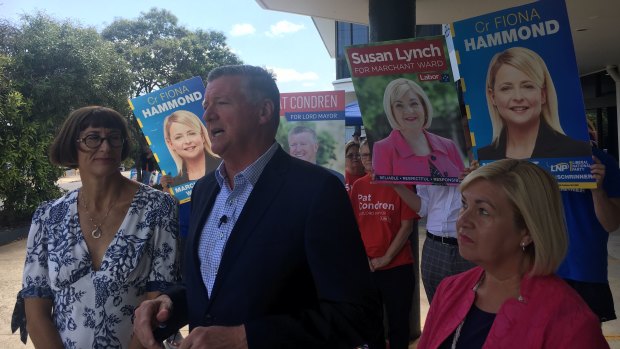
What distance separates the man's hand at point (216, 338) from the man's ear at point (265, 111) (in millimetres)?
682

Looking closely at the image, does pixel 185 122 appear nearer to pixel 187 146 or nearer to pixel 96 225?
pixel 187 146

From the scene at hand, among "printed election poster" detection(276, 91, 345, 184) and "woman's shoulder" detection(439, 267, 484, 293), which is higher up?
"printed election poster" detection(276, 91, 345, 184)

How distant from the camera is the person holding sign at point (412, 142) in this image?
2.81 metres

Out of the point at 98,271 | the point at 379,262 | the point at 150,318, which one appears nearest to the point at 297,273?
the point at 150,318

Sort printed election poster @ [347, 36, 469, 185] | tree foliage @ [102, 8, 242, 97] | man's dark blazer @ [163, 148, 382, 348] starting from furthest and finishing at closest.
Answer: tree foliage @ [102, 8, 242, 97] → printed election poster @ [347, 36, 469, 185] → man's dark blazer @ [163, 148, 382, 348]

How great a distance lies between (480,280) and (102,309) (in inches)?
59.4

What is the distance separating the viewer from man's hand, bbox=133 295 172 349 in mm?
1471

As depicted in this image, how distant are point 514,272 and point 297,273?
0.77 meters

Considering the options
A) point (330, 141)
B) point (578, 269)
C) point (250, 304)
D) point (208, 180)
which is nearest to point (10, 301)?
point (330, 141)

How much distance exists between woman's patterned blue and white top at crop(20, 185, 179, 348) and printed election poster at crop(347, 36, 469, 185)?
54.2 inches

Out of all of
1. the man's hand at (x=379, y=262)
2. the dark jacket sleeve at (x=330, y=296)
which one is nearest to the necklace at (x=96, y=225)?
the dark jacket sleeve at (x=330, y=296)

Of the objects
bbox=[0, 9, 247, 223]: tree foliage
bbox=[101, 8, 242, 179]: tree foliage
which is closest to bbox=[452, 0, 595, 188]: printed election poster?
bbox=[0, 9, 247, 223]: tree foliage

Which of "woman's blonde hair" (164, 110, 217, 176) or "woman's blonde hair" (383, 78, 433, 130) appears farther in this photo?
"woman's blonde hair" (164, 110, 217, 176)

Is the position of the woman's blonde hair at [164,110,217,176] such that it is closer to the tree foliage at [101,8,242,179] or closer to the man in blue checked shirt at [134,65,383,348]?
the man in blue checked shirt at [134,65,383,348]
